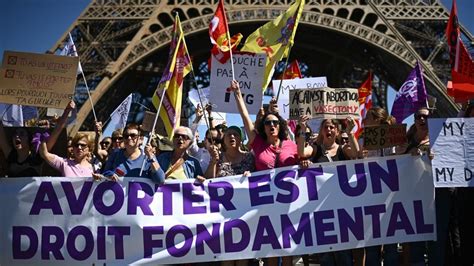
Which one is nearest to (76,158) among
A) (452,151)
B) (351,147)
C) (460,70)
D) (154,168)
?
(154,168)

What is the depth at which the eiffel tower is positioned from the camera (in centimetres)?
2231

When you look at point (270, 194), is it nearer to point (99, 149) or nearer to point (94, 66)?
point (99, 149)

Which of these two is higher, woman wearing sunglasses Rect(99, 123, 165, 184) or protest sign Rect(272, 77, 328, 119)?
protest sign Rect(272, 77, 328, 119)

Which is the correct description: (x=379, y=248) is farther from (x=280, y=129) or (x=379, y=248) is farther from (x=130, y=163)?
(x=130, y=163)

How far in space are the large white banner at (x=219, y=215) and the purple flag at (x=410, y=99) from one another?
2.05m

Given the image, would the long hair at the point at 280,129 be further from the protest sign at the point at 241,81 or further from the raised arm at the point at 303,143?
the protest sign at the point at 241,81

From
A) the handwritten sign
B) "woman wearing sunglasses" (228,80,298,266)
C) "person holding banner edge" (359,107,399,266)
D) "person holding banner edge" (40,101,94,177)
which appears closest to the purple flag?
"person holding banner edge" (359,107,399,266)

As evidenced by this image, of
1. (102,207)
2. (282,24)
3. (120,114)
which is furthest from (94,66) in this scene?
(102,207)

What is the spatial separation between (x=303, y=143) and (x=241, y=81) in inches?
82.5

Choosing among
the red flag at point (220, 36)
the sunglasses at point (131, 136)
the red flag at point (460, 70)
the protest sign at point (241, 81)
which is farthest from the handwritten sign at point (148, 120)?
the red flag at point (460, 70)

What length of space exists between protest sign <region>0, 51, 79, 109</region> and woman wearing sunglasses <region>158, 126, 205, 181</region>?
1.32 metres

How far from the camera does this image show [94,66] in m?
22.6

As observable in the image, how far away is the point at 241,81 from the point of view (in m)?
7.65

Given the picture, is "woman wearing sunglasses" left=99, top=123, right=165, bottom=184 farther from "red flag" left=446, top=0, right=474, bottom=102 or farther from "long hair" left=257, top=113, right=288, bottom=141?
"red flag" left=446, top=0, right=474, bottom=102
